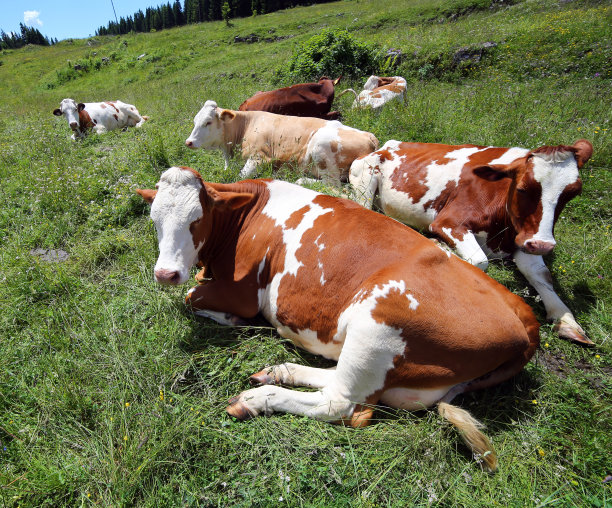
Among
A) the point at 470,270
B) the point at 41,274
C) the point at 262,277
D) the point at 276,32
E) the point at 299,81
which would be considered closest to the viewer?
the point at 470,270

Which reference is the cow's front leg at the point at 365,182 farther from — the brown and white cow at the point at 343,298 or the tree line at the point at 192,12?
the tree line at the point at 192,12

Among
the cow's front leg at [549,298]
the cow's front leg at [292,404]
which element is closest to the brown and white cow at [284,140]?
the cow's front leg at [549,298]

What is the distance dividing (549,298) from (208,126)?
6.73 m

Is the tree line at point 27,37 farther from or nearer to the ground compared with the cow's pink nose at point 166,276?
farther from the ground

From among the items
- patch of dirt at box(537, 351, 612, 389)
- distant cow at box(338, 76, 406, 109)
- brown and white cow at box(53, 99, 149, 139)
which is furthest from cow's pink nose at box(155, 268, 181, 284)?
brown and white cow at box(53, 99, 149, 139)

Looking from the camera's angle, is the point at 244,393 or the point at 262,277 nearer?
the point at 244,393

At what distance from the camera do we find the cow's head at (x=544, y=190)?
3.37m

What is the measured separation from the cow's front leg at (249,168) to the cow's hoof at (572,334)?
505cm

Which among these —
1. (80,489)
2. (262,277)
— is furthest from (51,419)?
(262,277)

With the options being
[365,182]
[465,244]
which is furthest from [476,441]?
[365,182]

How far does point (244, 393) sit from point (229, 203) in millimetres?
1752

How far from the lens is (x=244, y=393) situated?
108 inches

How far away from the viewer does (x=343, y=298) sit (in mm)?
2768

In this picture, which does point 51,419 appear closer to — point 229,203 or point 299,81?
point 229,203
